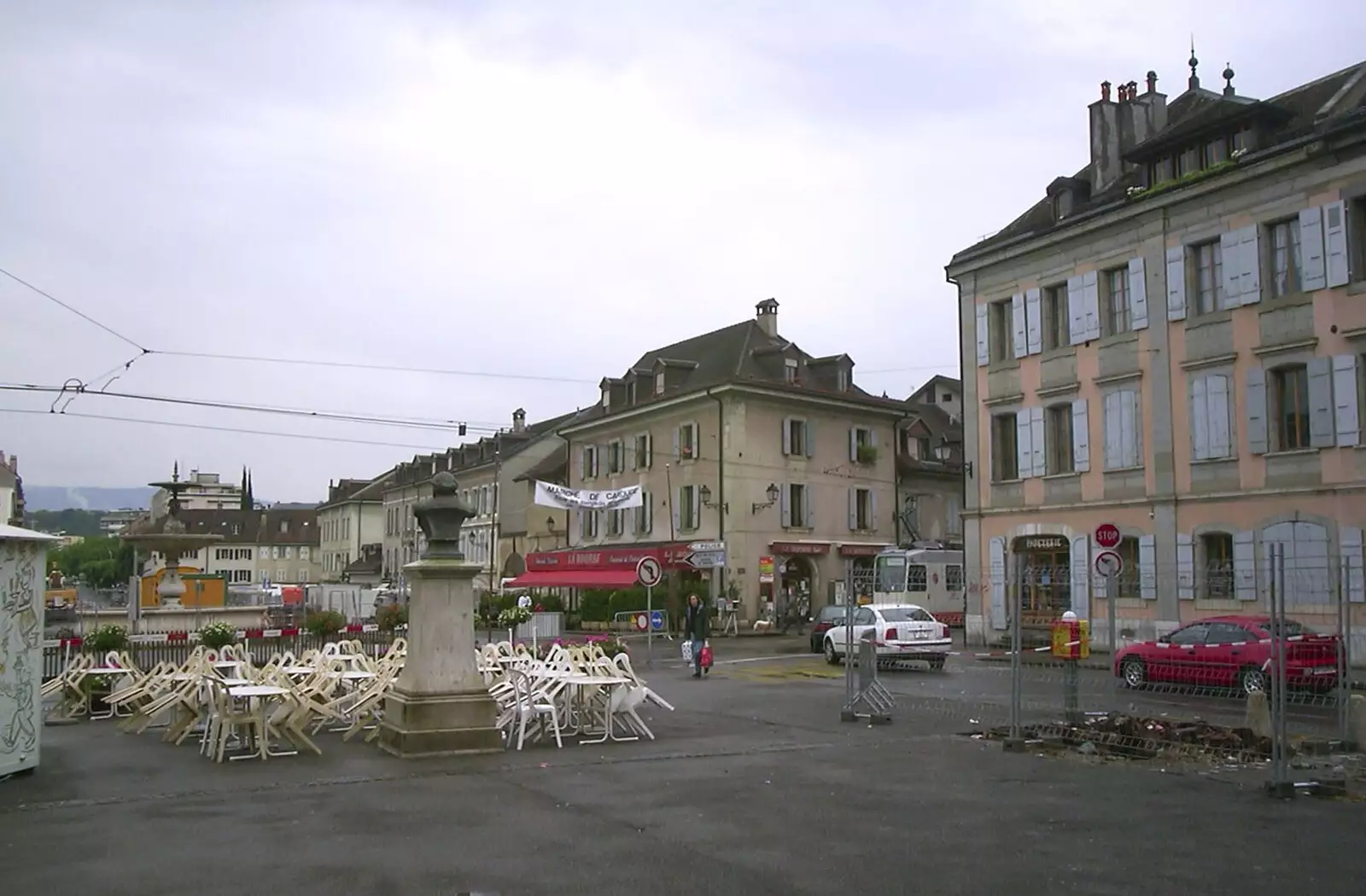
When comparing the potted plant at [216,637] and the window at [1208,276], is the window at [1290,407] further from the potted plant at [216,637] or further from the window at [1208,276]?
the potted plant at [216,637]

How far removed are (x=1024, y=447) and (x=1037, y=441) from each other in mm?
506

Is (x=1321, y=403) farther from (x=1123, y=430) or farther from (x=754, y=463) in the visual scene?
(x=754, y=463)

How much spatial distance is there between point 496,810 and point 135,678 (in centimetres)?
982

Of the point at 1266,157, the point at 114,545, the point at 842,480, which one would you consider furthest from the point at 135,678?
the point at 114,545

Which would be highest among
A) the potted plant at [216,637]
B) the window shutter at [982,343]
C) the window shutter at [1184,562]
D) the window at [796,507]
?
the window shutter at [982,343]

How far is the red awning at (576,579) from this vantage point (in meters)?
47.0

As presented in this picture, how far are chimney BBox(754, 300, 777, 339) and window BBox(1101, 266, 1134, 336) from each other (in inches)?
839

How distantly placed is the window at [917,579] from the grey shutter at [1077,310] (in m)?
11.2

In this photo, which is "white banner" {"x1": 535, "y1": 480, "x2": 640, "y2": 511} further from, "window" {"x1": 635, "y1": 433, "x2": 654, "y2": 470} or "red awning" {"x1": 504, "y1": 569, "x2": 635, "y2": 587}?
"window" {"x1": 635, "y1": 433, "x2": 654, "y2": 470}

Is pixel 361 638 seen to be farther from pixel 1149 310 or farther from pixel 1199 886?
pixel 1199 886

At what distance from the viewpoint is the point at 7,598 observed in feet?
34.2

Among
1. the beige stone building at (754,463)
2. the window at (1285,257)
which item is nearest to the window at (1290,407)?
the window at (1285,257)

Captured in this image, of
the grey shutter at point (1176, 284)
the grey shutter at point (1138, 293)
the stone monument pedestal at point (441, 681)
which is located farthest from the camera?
the grey shutter at point (1138, 293)

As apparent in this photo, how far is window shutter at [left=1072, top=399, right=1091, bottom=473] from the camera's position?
31188mm
